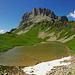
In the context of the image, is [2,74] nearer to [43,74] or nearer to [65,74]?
[43,74]

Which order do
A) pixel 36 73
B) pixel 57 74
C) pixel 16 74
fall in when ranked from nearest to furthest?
pixel 57 74, pixel 16 74, pixel 36 73

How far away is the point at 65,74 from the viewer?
15766 millimetres

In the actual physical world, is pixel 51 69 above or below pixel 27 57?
below

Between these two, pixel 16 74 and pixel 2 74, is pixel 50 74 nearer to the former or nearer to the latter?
pixel 16 74

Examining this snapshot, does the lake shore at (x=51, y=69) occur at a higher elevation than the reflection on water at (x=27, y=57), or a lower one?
lower

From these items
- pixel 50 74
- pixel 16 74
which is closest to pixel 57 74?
pixel 50 74

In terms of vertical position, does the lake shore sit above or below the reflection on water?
below

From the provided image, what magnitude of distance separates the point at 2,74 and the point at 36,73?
8309mm

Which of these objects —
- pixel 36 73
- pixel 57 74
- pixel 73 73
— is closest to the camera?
pixel 73 73

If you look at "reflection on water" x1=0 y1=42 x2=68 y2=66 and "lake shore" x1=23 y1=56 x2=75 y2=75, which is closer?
"lake shore" x1=23 y1=56 x2=75 y2=75

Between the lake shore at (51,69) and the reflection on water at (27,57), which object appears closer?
the lake shore at (51,69)

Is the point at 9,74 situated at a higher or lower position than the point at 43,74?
higher

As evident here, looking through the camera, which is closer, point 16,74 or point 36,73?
point 16,74

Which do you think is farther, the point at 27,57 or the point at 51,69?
the point at 27,57
